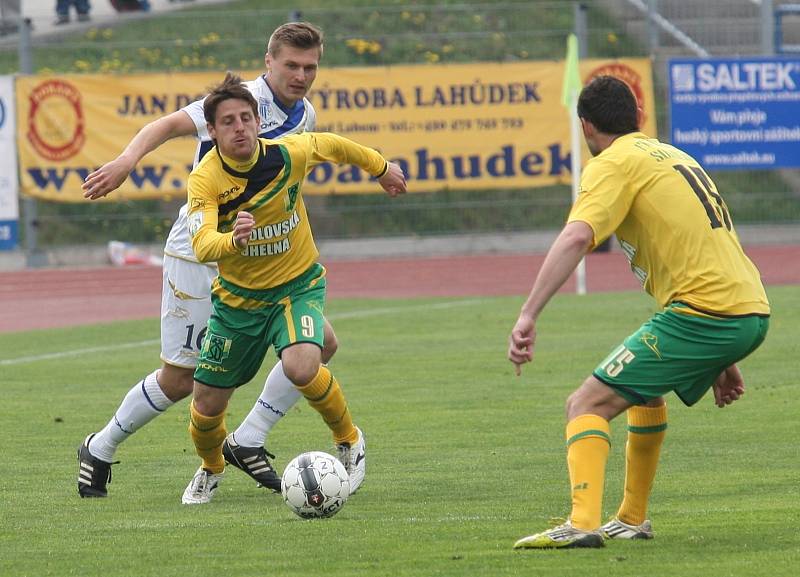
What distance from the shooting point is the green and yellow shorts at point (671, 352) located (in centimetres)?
589

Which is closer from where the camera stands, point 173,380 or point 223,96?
point 223,96

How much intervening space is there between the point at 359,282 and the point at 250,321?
1492cm

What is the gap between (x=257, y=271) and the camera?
24.2ft

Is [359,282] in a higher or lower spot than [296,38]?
lower

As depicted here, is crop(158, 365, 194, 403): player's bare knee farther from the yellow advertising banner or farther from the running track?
the yellow advertising banner

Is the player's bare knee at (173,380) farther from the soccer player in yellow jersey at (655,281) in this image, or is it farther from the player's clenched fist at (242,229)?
the soccer player in yellow jersey at (655,281)

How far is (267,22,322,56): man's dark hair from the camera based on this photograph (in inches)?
307

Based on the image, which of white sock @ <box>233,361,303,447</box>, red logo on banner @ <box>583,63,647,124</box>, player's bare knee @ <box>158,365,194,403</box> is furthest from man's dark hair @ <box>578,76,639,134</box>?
red logo on banner @ <box>583,63,647,124</box>

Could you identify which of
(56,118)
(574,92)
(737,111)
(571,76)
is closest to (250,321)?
(571,76)

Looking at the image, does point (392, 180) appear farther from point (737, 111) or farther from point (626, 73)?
point (737, 111)

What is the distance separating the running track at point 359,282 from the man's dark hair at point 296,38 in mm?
10587

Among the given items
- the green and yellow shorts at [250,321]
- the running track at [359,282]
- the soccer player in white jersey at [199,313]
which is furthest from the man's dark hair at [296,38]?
the running track at [359,282]

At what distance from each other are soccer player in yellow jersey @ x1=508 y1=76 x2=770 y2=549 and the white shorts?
8.78 feet

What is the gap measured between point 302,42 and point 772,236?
18.3 metres
